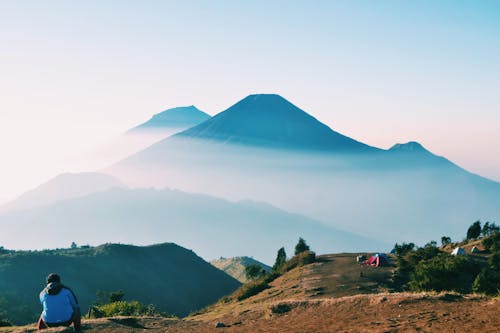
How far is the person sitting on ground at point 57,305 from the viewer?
17.1 m

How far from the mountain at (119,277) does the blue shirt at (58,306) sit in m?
79.0

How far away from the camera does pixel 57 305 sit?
17.5 m

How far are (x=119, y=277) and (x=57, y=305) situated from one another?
122 m

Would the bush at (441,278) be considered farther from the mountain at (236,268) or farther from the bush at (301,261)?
the mountain at (236,268)

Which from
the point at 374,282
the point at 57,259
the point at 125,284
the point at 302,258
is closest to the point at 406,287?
the point at 374,282

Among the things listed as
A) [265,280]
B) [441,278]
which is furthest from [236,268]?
[441,278]

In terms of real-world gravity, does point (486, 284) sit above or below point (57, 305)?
below

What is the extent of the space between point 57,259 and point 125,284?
67.8 ft

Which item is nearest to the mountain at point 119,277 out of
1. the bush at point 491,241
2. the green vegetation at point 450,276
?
the green vegetation at point 450,276

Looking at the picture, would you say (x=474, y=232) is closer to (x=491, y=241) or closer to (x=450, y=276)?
(x=491, y=241)

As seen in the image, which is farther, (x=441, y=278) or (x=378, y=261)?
(x=378, y=261)

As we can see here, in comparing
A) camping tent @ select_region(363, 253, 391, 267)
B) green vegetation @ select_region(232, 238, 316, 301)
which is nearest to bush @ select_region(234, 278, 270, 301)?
green vegetation @ select_region(232, 238, 316, 301)

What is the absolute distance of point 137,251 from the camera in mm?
154750

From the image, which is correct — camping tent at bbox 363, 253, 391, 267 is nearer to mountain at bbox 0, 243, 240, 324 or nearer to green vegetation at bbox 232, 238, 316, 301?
green vegetation at bbox 232, 238, 316, 301
